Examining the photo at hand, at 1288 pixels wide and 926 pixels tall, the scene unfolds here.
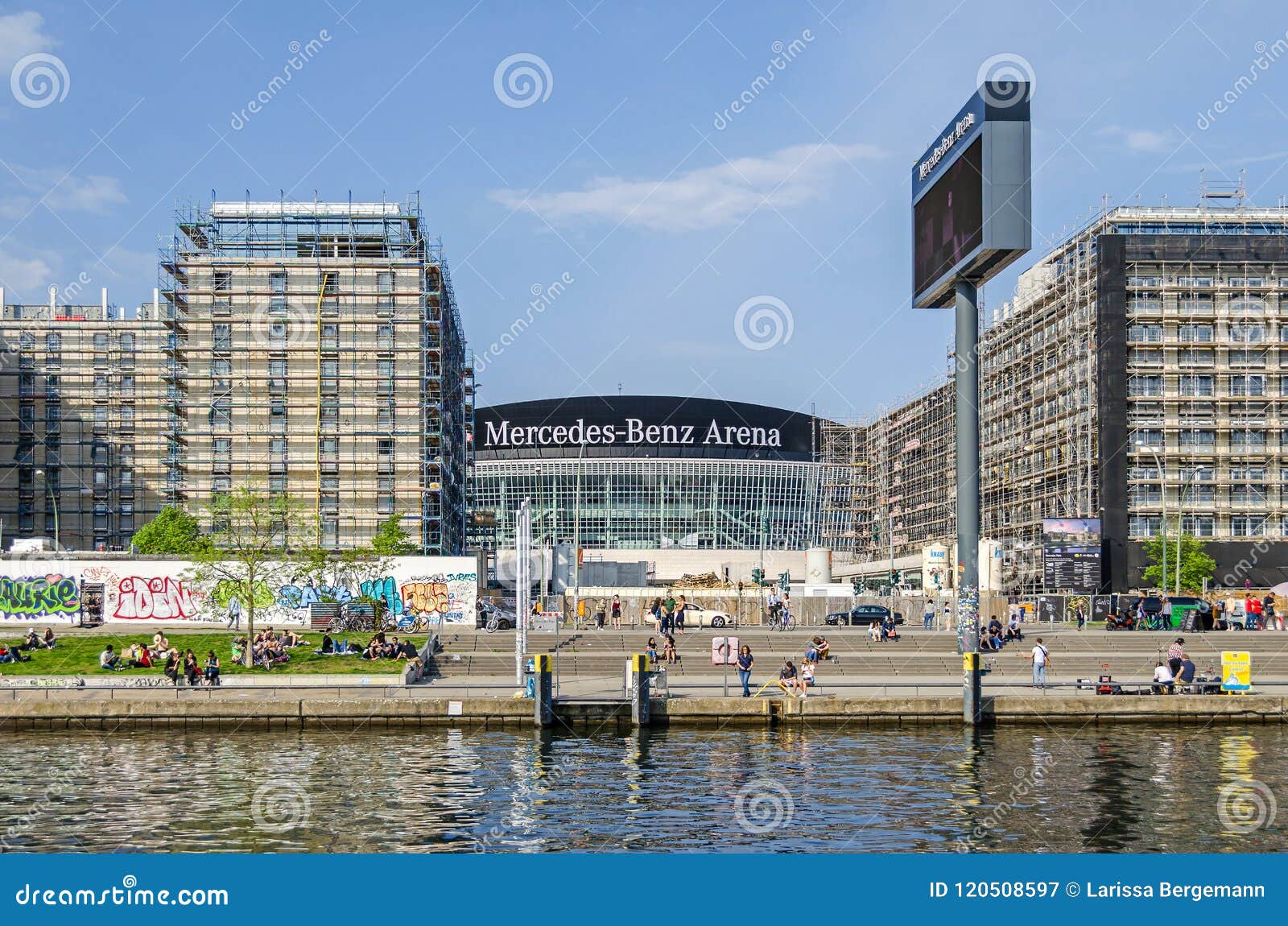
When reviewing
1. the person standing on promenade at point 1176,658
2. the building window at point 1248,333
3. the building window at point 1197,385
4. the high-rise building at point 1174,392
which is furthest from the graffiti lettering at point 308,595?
the building window at point 1248,333

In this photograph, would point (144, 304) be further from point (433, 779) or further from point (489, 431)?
point (433, 779)

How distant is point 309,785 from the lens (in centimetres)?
2972

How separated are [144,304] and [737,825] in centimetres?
13607

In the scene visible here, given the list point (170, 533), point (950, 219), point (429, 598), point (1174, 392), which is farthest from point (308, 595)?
point (1174, 392)

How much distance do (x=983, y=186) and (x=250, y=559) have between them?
35012 millimetres

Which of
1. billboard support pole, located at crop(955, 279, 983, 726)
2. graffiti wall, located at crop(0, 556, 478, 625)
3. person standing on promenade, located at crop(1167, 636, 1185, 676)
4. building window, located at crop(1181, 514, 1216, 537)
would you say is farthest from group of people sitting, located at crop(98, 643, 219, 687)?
building window, located at crop(1181, 514, 1216, 537)

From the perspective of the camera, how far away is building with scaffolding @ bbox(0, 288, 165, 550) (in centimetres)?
13625

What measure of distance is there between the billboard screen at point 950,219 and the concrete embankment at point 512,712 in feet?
68.5

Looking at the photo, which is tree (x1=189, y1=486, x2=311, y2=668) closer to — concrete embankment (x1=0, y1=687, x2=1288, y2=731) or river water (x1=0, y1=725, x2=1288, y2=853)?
concrete embankment (x1=0, y1=687, x2=1288, y2=731)

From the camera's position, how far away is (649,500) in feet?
551

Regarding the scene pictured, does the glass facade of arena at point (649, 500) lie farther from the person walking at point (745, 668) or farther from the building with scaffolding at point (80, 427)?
the person walking at point (745, 668)

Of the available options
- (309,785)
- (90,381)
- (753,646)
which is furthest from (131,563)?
(90,381)

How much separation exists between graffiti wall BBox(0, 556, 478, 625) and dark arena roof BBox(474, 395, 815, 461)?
99540 mm

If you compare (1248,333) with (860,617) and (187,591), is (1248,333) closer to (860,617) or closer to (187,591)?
(860,617)
